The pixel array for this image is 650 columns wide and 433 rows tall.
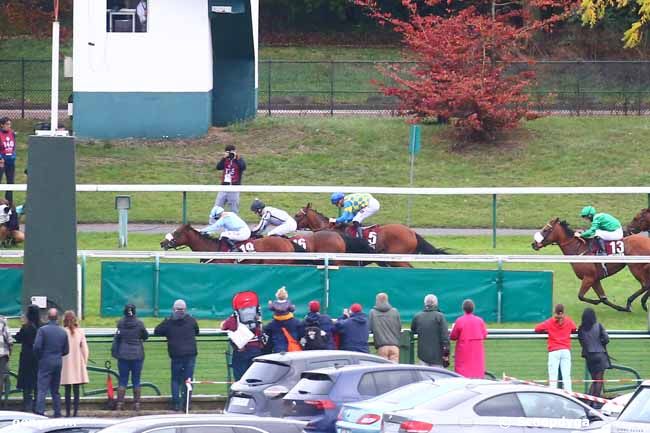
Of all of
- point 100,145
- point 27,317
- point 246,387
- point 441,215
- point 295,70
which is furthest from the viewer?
point 295,70

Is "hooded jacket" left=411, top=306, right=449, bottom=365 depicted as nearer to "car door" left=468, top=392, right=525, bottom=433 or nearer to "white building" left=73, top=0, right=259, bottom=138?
"car door" left=468, top=392, right=525, bottom=433

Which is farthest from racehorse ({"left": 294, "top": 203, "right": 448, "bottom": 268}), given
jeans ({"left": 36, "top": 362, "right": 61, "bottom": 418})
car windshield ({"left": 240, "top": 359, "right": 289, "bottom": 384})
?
car windshield ({"left": 240, "top": 359, "right": 289, "bottom": 384})

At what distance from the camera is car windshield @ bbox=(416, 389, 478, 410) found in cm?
1573

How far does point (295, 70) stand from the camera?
58.0 meters

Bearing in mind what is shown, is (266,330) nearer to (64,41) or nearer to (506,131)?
(506,131)

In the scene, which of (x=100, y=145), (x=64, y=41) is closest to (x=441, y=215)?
(x=100, y=145)

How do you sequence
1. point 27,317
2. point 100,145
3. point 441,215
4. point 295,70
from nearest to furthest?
point 27,317, point 441,215, point 100,145, point 295,70

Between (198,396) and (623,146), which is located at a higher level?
(623,146)

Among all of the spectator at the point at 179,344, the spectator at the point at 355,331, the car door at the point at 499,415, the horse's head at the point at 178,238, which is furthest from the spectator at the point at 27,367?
the horse's head at the point at 178,238

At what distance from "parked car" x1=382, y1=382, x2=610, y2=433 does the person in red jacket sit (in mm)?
3828

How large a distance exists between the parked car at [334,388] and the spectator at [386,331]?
3421 millimetres

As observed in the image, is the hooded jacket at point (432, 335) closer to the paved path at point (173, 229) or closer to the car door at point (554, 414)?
the car door at point (554, 414)

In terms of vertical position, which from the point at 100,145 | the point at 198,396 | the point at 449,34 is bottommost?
the point at 198,396

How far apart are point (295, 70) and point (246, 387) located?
41.0m
